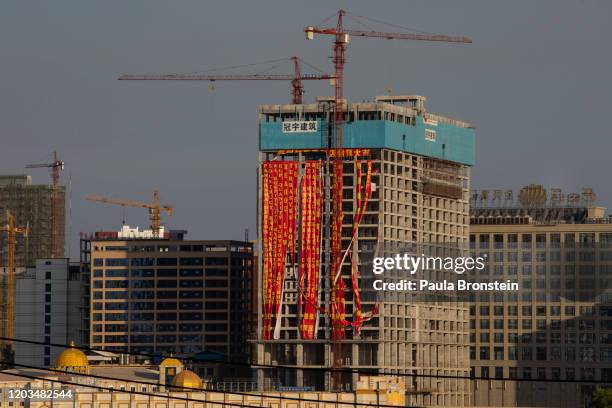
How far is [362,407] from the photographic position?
196 m

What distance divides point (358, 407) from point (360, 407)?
165 cm

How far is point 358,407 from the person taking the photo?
Result: 635 ft

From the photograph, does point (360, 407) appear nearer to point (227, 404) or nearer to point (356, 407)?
point (356, 407)

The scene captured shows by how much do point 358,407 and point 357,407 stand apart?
0.27 m

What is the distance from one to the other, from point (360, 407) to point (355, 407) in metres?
1.94

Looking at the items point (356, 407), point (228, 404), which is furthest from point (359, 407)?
point (228, 404)

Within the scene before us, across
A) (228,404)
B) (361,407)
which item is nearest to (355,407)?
(361,407)

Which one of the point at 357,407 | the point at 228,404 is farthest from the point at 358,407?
the point at 228,404

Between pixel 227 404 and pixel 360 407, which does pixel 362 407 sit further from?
pixel 227 404

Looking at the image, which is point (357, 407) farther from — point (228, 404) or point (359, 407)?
point (228, 404)

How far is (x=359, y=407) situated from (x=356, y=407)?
1.29 ft

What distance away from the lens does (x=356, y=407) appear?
195m

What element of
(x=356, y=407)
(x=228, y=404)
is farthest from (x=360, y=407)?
(x=228, y=404)

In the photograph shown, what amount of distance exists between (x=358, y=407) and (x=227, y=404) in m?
14.6
